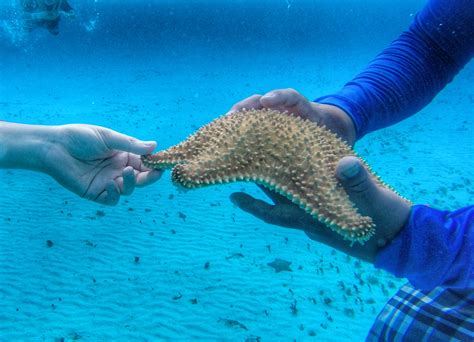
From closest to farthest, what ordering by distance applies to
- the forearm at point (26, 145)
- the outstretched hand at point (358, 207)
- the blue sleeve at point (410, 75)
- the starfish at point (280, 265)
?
the outstretched hand at point (358, 207), the blue sleeve at point (410, 75), the forearm at point (26, 145), the starfish at point (280, 265)

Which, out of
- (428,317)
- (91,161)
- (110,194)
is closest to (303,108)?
(428,317)

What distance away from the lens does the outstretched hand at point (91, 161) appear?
4.09 meters

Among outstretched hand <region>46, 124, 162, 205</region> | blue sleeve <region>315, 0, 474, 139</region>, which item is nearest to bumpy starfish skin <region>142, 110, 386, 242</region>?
blue sleeve <region>315, 0, 474, 139</region>

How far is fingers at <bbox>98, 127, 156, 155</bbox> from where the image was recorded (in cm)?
363

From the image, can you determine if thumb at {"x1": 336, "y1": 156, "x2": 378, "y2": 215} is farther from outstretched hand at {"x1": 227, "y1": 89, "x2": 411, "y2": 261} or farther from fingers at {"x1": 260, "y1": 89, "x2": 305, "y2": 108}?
fingers at {"x1": 260, "y1": 89, "x2": 305, "y2": 108}

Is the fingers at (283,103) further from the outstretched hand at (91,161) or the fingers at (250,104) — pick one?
the outstretched hand at (91,161)

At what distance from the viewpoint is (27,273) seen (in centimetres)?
731

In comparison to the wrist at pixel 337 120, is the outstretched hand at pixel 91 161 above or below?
below

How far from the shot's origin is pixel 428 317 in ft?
10.5

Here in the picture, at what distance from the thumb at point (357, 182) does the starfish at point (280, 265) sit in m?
5.01

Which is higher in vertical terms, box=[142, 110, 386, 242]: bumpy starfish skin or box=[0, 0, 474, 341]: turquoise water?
box=[142, 110, 386, 242]: bumpy starfish skin

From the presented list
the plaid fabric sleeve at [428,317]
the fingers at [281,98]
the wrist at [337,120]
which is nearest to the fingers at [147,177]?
the fingers at [281,98]

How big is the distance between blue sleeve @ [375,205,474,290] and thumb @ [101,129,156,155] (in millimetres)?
2237

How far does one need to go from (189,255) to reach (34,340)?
3.04m
